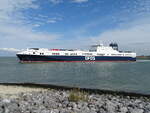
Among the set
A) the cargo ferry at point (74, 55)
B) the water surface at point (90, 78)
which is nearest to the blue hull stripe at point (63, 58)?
the cargo ferry at point (74, 55)

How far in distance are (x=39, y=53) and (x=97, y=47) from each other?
68.0 feet

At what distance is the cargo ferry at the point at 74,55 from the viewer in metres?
50.3

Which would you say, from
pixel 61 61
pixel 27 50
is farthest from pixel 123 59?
pixel 27 50

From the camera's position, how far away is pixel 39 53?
164 ft

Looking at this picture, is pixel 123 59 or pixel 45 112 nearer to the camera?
pixel 45 112

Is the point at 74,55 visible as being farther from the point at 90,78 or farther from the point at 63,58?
the point at 90,78

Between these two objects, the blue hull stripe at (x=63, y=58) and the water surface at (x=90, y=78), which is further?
A: the blue hull stripe at (x=63, y=58)

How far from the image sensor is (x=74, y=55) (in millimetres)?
53500

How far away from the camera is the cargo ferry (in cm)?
5028

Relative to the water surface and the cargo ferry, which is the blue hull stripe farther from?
the water surface

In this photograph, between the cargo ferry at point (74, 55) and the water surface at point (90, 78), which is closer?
the water surface at point (90, 78)

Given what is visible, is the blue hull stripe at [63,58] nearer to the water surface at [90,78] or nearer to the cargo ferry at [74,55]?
the cargo ferry at [74,55]

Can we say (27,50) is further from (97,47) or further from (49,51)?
(97,47)

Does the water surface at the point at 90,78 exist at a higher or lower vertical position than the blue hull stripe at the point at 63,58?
lower
